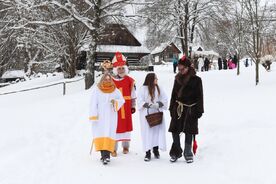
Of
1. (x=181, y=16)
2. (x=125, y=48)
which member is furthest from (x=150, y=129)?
(x=125, y=48)

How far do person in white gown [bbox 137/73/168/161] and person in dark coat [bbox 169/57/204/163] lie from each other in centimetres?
32

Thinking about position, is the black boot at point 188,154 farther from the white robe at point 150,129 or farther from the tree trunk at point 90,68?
the tree trunk at point 90,68

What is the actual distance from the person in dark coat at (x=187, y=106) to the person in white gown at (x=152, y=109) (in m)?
0.32

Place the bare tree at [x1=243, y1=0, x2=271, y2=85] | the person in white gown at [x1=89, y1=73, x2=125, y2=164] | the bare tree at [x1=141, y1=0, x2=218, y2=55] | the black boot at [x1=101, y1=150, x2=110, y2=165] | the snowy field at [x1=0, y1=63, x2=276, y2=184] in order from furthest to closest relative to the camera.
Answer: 1. the bare tree at [x1=141, y1=0, x2=218, y2=55]
2. the bare tree at [x1=243, y1=0, x2=271, y2=85]
3. the person in white gown at [x1=89, y1=73, x2=125, y2=164]
4. the black boot at [x1=101, y1=150, x2=110, y2=165]
5. the snowy field at [x1=0, y1=63, x2=276, y2=184]

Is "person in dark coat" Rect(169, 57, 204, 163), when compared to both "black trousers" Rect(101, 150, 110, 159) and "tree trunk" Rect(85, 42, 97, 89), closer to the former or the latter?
"black trousers" Rect(101, 150, 110, 159)

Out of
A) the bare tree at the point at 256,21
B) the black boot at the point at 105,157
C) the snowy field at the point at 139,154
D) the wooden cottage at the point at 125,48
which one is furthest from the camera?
the wooden cottage at the point at 125,48

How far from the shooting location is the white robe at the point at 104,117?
23.5ft

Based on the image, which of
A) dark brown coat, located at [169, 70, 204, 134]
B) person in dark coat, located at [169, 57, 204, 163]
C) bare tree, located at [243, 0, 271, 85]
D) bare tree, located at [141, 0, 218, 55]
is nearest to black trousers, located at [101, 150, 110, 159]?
person in dark coat, located at [169, 57, 204, 163]

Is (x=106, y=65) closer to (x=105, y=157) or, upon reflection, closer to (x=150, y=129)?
(x=150, y=129)

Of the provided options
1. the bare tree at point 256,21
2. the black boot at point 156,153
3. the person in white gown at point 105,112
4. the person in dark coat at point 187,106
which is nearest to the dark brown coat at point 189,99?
the person in dark coat at point 187,106

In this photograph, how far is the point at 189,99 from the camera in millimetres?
6980

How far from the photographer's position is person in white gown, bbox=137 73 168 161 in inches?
287

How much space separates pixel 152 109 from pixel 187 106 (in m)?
0.70

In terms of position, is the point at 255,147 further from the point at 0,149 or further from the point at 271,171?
the point at 0,149
